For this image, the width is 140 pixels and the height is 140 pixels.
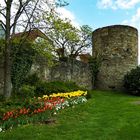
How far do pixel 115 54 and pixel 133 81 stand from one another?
2967mm

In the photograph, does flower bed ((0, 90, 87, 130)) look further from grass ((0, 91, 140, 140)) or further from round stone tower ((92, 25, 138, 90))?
round stone tower ((92, 25, 138, 90))

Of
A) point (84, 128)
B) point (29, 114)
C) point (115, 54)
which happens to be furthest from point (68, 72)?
point (84, 128)

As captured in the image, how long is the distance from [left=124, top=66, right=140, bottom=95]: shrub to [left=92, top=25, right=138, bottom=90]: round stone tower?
34.6 inches

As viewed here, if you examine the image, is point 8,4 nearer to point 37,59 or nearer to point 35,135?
point 37,59

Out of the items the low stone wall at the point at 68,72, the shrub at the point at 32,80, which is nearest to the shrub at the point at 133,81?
the low stone wall at the point at 68,72

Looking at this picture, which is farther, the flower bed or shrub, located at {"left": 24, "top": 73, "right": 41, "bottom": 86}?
shrub, located at {"left": 24, "top": 73, "right": 41, "bottom": 86}

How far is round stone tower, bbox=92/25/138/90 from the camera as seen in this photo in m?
28.8

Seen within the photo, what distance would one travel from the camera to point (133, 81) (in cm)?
2689

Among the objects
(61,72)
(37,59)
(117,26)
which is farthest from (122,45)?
(37,59)

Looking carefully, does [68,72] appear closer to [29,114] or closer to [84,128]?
[29,114]

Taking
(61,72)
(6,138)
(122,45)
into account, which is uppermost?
(122,45)

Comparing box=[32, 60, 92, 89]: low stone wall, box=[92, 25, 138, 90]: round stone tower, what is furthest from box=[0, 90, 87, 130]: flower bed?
box=[92, 25, 138, 90]: round stone tower

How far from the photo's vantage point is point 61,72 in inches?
906

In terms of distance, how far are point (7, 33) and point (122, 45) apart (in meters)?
14.1
